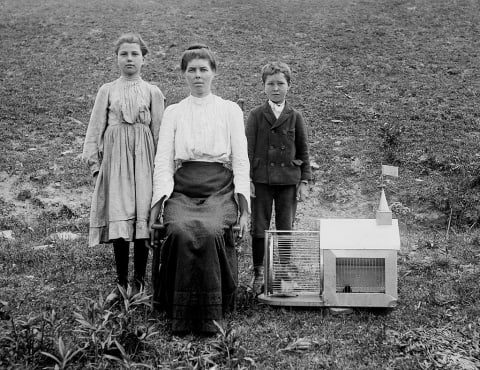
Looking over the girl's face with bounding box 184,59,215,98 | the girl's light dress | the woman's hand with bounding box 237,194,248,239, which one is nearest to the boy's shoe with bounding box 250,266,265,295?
the woman's hand with bounding box 237,194,248,239

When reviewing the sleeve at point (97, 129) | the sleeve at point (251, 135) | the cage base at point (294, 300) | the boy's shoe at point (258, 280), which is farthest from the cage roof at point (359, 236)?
the sleeve at point (97, 129)

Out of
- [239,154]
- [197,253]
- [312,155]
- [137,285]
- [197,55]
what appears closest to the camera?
[197,253]

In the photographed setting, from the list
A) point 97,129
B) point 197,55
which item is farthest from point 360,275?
point 97,129

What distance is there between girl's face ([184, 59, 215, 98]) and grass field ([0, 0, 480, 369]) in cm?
165

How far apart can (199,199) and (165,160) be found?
394 mm

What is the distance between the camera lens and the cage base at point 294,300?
4.26 m

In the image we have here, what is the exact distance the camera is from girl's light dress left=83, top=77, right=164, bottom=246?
4.29 metres

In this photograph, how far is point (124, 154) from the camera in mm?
4328

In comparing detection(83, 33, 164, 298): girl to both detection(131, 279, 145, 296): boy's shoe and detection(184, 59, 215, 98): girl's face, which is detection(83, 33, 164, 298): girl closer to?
detection(131, 279, 145, 296): boy's shoe

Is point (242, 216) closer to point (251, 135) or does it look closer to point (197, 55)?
point (251, 135)

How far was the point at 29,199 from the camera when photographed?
7.07m

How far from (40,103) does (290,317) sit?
711 centimetres

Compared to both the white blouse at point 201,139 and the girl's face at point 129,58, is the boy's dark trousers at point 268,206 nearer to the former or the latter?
the white blouse at point 201,139

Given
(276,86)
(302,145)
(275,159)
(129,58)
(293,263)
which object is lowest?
(293,263)
